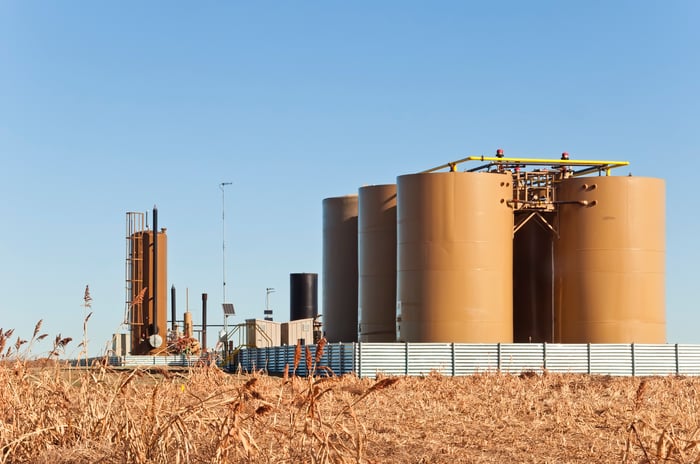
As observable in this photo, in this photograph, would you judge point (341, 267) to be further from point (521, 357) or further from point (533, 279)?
point (521, 357)

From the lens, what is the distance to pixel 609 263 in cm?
3612

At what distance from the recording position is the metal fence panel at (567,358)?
33.6m

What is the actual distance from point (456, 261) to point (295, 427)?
25.8 meters

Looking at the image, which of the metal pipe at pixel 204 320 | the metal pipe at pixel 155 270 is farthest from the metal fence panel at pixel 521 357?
the metal pipe at pixel 204 320

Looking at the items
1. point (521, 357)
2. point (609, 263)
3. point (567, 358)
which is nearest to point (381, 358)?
point (521, 357)

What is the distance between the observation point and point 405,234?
118 feet

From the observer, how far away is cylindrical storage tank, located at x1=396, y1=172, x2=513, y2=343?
34906 mm

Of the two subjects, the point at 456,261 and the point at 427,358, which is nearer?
the point at 427,358

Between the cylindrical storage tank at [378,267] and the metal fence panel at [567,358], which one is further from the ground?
the cylindrical storage tank at [378,267]

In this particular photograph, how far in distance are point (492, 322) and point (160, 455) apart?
26386 mm

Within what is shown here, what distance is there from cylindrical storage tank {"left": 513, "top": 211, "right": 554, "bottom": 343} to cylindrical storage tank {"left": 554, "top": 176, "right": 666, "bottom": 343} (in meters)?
0.86

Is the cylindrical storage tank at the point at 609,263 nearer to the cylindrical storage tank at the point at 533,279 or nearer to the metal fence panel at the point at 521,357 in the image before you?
the cylindrical storage tank at the point at 533,279

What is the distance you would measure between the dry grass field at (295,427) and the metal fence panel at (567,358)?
14.6m

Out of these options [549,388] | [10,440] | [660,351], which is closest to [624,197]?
[660,351]
